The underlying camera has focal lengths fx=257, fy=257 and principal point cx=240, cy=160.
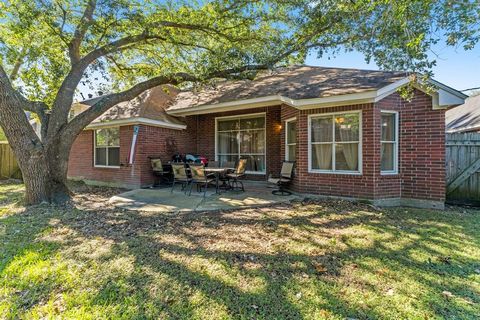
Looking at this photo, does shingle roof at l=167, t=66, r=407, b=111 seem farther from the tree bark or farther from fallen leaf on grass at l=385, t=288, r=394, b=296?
fallen leaf on grass at l=385, t=288, r=394, b=296

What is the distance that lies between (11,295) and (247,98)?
7.83m

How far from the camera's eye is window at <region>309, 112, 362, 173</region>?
7.26 meters

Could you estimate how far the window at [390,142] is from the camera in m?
7.28

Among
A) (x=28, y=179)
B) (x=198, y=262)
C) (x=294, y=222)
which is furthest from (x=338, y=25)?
(x=28, y=179)

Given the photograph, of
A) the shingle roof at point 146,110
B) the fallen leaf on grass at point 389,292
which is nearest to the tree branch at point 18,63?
the shingle roof at point 146,110

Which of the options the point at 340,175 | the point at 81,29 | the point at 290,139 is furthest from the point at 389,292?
the point at 81,29

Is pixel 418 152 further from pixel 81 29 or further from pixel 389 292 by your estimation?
pixel 81 29

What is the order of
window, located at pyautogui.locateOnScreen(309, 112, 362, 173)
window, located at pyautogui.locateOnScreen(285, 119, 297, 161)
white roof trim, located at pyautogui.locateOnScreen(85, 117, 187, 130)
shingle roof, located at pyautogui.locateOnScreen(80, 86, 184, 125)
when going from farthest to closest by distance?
shingle roof, located at pyautogui.locateOnScreen(80, 86, 184, 125) → white roof trim, located at pyautogui.locateOnScreen(85, 117, 187, 130) → window, located at pyautogui.locateOnScreen(285, 119, 297, 161) → window, located at pyautogui.locateOnScreen(309, 112, 362, 173)

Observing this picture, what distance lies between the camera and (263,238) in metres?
4.48

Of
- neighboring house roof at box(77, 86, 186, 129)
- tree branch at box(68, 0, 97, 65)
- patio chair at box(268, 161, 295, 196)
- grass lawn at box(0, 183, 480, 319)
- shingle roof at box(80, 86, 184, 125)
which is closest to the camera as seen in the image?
grass lawn at box(0, 183, 480, 319)

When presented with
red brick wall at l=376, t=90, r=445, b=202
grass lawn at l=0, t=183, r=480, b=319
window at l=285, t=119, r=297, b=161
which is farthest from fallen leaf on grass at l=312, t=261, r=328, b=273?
window at l=285, t=119, r=297, b=161

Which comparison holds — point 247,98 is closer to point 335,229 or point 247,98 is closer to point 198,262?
point 335,229

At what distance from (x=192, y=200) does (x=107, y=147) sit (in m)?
6.12

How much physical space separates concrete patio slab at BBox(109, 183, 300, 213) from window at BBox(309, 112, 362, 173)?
4.50ft
